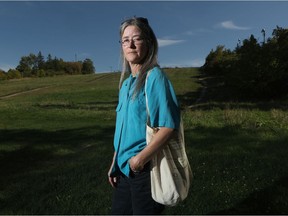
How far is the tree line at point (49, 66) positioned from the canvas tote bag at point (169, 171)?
5158 inches

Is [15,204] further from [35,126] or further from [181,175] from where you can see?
[35,126]

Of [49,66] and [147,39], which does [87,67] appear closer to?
[49,66]

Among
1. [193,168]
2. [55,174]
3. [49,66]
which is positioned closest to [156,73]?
[193,168]

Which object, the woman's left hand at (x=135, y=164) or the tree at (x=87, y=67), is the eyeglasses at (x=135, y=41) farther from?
the tree at (x=87, y=67)

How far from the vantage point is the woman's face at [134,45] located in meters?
2.85

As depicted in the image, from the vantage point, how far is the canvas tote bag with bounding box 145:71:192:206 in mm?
2686

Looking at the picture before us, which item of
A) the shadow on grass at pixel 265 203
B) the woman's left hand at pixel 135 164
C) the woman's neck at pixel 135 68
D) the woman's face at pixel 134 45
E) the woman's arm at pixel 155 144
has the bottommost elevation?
the shadow on grass at pixel 265 203

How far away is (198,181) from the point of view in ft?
21.3

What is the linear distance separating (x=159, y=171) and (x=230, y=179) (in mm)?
4103

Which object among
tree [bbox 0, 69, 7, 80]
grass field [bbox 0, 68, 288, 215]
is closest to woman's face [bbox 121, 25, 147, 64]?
grass field [bbox 0, 68, 288, 215]

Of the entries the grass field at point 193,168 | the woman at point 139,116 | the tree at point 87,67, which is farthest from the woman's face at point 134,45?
the tree at point 87,67

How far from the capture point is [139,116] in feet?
8.95

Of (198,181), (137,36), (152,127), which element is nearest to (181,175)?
(152,127)

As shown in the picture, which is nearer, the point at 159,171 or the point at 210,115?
the point at 159,171
